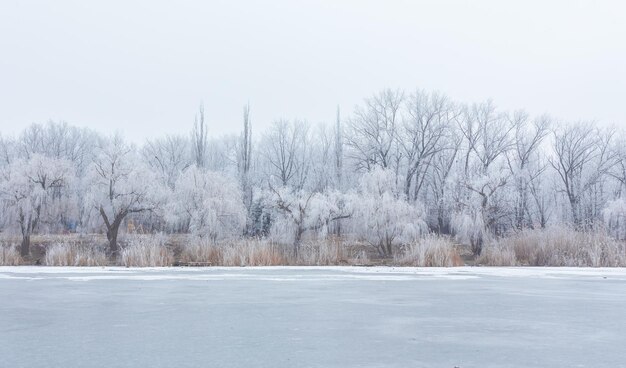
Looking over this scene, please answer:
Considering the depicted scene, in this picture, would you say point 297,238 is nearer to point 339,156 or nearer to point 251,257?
point 251,257

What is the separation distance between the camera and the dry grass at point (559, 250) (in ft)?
66.3

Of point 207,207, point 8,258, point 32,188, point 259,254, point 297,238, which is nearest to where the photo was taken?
point 259,254

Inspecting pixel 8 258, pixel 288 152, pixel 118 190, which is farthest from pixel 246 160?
pixel 8 258

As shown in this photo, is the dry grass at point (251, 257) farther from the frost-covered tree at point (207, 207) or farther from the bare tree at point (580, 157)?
the bare tree at point (580, 157)

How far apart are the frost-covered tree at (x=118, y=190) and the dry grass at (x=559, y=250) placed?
13979mm

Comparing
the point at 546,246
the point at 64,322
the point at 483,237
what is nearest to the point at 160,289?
the point at 64,322

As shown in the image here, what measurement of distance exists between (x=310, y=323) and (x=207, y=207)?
1921 centimetres

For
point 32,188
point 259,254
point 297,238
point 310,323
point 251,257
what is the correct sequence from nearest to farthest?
point 310,323 < point 251,257 < point 259,254 < point 297,238 < point 32,188

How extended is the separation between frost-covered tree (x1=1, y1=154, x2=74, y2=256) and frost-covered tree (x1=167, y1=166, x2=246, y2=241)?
16.2 ft

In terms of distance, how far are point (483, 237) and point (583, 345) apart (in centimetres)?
2048

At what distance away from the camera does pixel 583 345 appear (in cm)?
612

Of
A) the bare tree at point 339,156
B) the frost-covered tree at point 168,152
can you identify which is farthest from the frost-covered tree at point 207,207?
the frost-covered tree at point 168,152

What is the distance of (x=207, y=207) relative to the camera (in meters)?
26.2

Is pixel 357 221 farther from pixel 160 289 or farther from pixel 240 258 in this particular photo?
pixel 160 289
